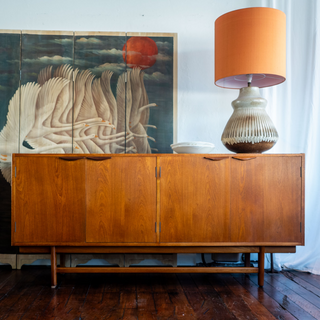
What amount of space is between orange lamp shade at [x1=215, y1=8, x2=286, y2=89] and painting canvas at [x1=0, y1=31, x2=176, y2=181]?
2.21 ft

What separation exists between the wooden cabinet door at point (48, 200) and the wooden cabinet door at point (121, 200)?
77 mm

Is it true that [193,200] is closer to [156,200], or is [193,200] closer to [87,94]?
[156,200]

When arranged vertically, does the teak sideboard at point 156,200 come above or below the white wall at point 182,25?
below

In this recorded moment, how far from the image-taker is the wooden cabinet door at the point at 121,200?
1.94 m

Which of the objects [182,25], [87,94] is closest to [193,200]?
[87,94]

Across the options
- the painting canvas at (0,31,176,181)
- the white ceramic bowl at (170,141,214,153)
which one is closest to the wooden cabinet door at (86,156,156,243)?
the white ceramic bowl at (170,141,214,153)

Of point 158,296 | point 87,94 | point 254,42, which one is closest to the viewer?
point 158,296

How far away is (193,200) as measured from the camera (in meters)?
1.95

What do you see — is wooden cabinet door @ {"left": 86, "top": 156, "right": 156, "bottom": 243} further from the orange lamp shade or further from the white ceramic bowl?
the orange lamp shade

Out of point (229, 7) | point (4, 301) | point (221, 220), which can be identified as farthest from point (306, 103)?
point (4, 301)

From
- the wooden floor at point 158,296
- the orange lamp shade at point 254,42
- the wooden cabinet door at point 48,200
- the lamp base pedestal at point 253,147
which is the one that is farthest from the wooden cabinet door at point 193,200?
the orange lamp shade at point 254,42

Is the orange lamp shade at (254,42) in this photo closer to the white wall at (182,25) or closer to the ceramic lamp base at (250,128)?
the ceramic lamp base at (250,128)

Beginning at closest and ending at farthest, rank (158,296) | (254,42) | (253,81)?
1. (158,296)
2. (254,42)
3. (253,81)

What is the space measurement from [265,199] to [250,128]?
0.50m
